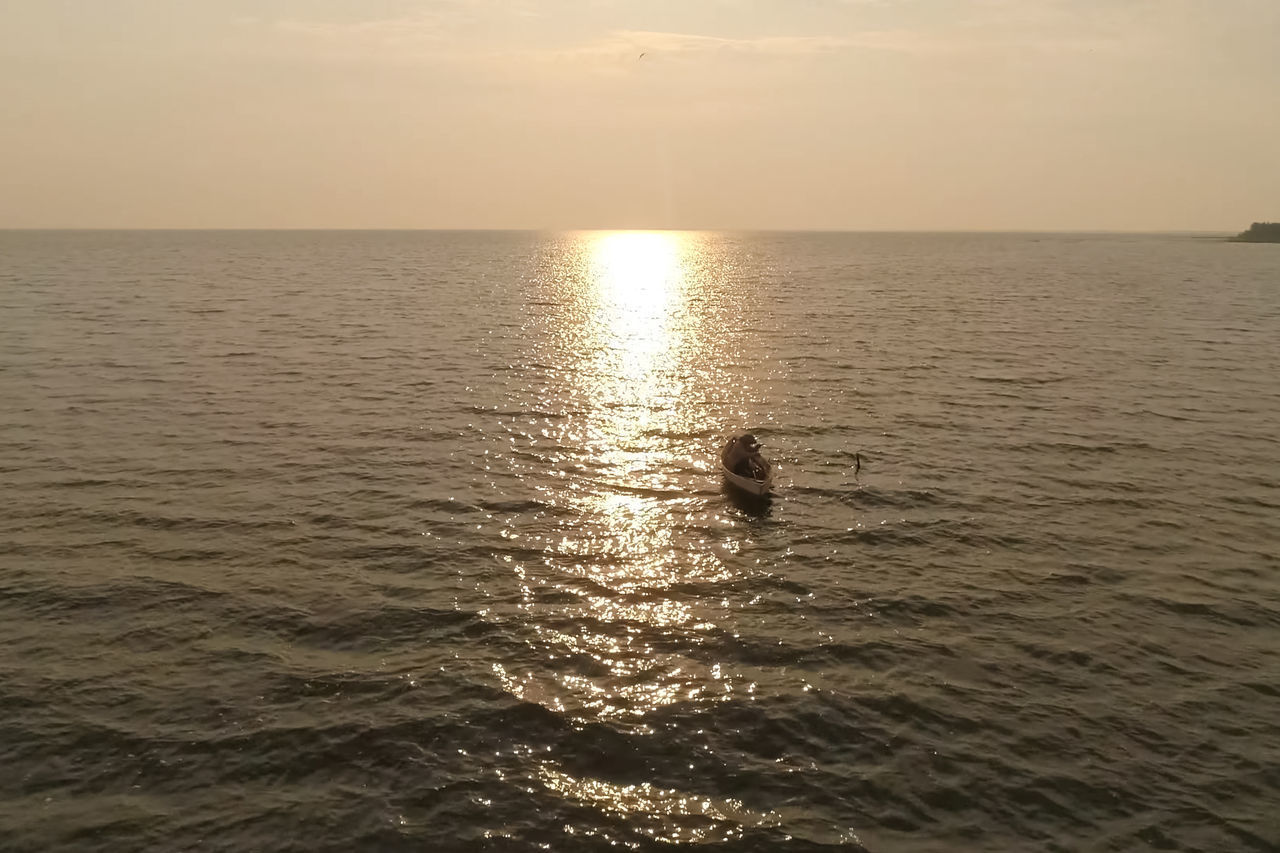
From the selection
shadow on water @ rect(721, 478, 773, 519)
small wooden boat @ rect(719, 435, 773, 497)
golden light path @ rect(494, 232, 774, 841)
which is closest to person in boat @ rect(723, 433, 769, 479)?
small wooden boat @ rect(719, 435, 773, 497)

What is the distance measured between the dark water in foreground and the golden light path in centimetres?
13

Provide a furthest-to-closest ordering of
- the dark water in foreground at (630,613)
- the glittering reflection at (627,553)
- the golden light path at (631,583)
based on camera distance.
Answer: the glittering reflection at (627,553) → the golden light path at (631,583) → the dark water in foreground at (630,613)

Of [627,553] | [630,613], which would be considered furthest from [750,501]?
[630,613]

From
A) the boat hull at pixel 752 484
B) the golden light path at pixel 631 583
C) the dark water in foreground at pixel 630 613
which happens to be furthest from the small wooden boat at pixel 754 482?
the golden light path at pixel 631 583

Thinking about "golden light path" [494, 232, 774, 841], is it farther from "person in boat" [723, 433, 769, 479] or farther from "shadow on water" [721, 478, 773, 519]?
"person in boat" [723, 433, 769, 479]

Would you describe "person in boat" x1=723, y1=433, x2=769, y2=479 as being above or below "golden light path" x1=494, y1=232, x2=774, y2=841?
above

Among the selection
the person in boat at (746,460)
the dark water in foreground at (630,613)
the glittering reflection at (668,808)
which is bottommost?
the glittering reflection at (668,808)

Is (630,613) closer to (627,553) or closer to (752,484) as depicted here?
(627,553)

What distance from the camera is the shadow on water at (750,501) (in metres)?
29.9

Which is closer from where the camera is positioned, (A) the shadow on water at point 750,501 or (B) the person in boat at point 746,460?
(A) the shadow on water at point 750,501

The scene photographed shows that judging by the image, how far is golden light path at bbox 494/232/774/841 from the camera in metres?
15.8

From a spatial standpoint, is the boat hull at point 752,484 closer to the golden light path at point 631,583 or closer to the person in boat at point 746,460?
the person in boat at point 746,460

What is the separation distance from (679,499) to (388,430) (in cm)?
1608

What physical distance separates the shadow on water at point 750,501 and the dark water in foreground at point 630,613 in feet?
3.93
